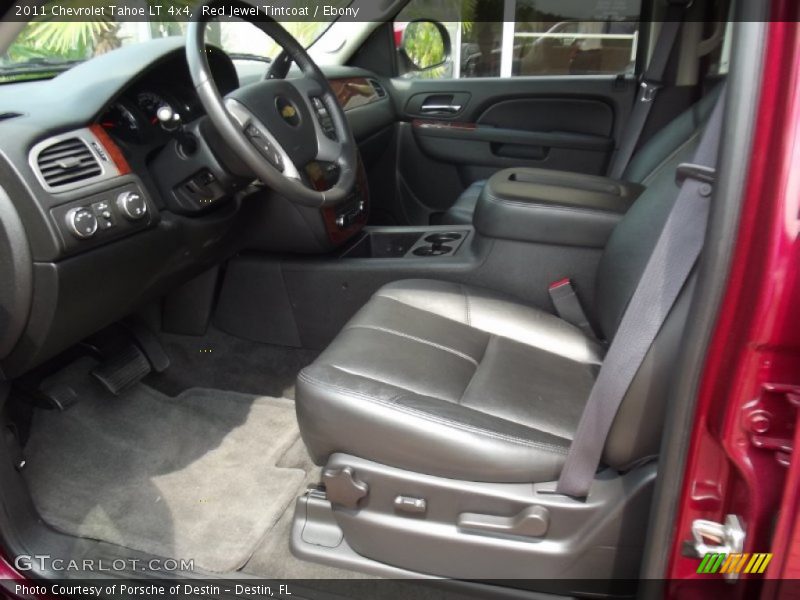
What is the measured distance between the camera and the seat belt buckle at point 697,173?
859 mm

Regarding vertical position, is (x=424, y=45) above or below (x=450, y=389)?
above

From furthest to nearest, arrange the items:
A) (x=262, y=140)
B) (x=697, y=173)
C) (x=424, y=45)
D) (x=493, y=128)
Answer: (x=424, y=45), (x=493, y=128), (x=262, y=140), (x=697, y=173)

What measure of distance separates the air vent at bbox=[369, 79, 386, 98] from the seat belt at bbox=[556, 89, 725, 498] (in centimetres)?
209

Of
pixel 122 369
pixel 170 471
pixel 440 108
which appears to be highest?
pixel 440 108

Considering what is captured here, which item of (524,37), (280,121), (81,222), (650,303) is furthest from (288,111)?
(524,37)

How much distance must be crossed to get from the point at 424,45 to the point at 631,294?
2039mm

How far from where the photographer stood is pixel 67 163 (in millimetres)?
1312

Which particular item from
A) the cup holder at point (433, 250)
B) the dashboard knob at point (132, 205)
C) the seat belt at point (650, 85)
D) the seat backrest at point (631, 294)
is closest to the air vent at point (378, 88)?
the seat belt at point (650, 85)

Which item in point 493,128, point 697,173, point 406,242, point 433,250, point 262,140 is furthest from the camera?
point 493,128

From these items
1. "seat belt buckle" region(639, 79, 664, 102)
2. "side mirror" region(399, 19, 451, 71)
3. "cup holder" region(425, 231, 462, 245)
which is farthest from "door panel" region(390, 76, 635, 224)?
"cup holder" region(425, 231, 462, 245)

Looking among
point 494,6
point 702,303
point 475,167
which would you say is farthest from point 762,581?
point 494,6

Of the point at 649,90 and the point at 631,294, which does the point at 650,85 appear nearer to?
the point at 649,90

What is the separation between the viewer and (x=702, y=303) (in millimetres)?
851

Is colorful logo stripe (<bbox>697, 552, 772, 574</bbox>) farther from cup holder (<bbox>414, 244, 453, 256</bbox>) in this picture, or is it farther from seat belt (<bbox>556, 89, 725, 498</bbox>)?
cup holder (<bbox>414, 244, 453, 256</bbox>)
